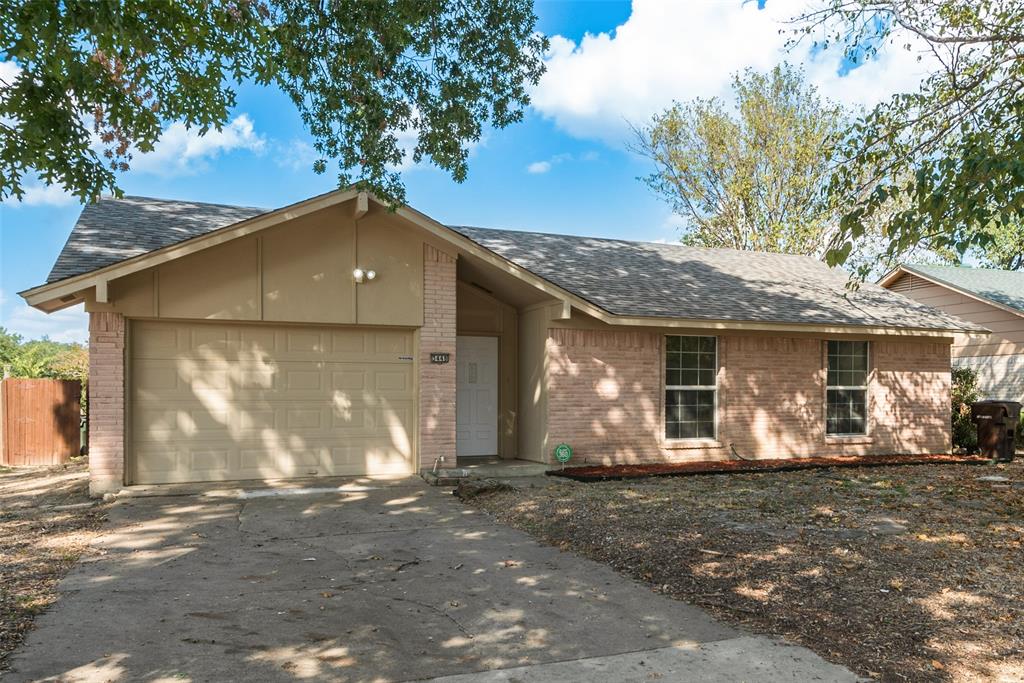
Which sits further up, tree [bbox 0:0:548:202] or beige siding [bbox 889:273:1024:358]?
tree [bbox 0:0:548:202]

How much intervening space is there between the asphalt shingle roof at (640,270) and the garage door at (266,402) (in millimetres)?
1727

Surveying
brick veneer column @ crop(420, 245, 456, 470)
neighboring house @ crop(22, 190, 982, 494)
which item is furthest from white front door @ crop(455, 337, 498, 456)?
brick veneer column @ crop(420, 245, 456, 470)

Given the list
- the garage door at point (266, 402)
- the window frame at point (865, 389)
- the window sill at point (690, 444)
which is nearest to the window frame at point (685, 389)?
the window sill at point (690, 444)

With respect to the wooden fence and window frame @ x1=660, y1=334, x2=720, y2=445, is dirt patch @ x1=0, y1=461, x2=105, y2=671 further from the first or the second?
window frame @ x1=660, y1=334, x2=720, y2=445

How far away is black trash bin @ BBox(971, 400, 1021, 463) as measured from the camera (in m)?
14.7

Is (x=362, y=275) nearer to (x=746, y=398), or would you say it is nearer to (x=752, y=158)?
(x=746, y=398)

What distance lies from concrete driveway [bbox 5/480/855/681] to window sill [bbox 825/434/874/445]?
8.98 metres

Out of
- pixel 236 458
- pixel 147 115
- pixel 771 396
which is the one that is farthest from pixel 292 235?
pixel 771 396

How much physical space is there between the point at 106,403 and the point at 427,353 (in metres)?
4.49

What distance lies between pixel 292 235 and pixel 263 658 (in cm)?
762

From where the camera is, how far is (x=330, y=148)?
11.2 m

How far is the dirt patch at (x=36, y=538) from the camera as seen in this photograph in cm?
533

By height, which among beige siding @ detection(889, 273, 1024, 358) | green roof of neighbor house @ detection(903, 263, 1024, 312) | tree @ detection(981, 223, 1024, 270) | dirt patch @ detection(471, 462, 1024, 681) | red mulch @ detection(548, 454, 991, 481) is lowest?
red mulch @ detection(548, 454, 991, 481)

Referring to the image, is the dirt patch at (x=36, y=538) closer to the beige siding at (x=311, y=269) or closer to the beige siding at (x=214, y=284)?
the beige siding at (x=214, y=284)
